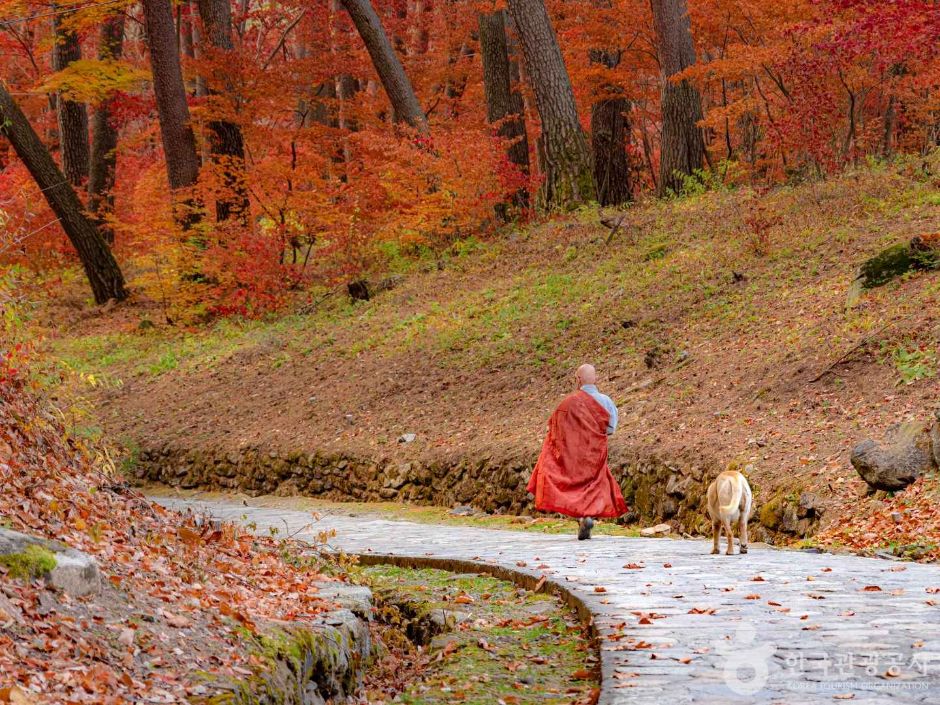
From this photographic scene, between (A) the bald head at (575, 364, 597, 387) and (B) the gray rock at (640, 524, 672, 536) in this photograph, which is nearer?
(A) the bald head at (575, 364, 597, 387)

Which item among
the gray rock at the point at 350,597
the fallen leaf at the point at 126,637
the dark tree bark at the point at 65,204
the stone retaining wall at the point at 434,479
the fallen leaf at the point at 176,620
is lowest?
the stone retaining wall at the point at 434,479

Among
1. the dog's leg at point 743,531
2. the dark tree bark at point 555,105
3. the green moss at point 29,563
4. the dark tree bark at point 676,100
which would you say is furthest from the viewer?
the dark tree bark at point 555,105

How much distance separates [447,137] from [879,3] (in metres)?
9.23

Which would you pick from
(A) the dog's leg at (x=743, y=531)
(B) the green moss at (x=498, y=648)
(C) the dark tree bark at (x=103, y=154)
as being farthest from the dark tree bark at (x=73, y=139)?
(A) the dog's leg at (x=743, y=531)

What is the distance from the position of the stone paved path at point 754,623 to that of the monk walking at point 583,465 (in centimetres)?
90

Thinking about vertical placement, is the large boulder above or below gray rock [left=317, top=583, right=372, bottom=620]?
below

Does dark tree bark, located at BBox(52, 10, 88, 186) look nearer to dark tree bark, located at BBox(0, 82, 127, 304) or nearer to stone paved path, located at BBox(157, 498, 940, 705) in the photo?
dark tree bark, located at BBox(0, 82, 127, 304)

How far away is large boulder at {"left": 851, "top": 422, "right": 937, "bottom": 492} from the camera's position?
936 centimetres

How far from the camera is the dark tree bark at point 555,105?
22.3 m

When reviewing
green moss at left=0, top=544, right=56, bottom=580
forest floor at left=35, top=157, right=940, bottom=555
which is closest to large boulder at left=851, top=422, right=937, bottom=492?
forest floor at left=35, top=157, right=940, bottom=555

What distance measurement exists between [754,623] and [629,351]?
9.81 metres

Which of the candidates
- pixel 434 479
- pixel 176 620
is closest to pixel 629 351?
pixel 434 479

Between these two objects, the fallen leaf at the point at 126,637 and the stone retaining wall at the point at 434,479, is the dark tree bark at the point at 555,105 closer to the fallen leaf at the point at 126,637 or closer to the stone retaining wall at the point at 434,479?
the stone retaining wall at the point at 434,479

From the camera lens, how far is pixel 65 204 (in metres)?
Result: 25.4
